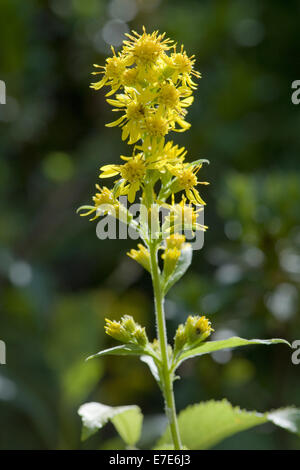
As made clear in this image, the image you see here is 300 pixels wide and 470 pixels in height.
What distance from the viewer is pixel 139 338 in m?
0.74

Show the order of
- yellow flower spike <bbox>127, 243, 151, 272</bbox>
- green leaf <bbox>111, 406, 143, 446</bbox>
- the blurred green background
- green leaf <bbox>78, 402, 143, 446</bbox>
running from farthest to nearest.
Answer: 1. the blurred green background
2. green leaf <bbox>111, 406, 143, 446</bbox>
3. yellow flower spike <bbox>127, 243, 151, 272</bbox>
4. green leaf <bbox>78, 402, 143, 446</bbox>

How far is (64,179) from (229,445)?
1630mm

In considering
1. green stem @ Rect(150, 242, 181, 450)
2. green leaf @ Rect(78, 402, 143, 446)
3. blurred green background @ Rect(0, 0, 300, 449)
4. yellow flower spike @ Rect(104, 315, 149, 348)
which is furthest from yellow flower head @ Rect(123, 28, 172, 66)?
blurred green background @ Rect(0, 0, 300, 449)

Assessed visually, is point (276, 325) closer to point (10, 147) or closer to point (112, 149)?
point (112, 149)

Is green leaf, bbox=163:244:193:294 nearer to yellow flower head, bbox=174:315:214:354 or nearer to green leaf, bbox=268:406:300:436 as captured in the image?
yellow flower head, bbox=174:315:214:354

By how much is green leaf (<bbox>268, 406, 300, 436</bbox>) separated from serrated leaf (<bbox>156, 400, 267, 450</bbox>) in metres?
0.06

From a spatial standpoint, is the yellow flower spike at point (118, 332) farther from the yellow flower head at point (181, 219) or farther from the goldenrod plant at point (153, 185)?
the yellow flower head at point (181, 219)

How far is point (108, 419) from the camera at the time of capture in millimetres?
774

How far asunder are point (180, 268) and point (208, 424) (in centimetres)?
27

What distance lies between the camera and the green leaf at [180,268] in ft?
2.54

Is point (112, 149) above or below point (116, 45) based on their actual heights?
below

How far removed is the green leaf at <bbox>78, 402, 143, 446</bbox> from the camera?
Answer: 2.24ft

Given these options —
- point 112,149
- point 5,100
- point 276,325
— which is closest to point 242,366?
point 276,325

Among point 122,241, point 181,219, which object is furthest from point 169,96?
point 122,241
